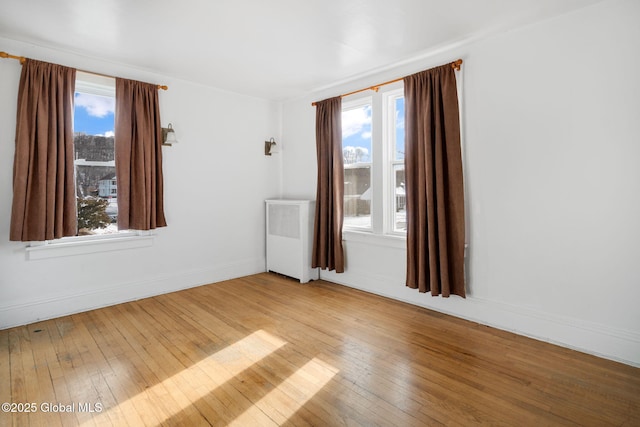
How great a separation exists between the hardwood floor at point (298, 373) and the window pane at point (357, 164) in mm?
1279

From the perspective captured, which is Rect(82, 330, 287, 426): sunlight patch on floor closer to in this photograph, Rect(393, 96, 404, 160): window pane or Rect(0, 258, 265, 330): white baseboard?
Rect(0, 258, 265, 330): white baseboard

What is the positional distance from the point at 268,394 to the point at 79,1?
9.60 feet

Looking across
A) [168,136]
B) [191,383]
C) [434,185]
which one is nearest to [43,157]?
[168,136]

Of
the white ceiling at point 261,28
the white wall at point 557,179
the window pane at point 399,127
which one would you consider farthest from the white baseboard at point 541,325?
the white ceiling at point 261,28

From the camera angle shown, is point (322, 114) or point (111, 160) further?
point (322, 114)

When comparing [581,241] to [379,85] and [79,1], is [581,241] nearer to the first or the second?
[379,85]

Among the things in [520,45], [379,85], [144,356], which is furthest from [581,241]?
[144,356]

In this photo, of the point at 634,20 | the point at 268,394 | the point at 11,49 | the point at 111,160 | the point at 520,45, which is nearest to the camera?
the point at 268,394

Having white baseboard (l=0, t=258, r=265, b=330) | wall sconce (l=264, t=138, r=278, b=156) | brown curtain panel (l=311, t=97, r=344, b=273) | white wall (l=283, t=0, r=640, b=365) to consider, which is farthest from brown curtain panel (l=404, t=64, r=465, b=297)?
white baseboard (l=0, t=258, r=265, b=330)

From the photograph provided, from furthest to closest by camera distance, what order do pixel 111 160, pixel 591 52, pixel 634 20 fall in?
pixel 111 160, pixel 591 52, pixel 634 20

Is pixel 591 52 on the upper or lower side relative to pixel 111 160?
upper

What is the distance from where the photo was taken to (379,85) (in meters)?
3.53

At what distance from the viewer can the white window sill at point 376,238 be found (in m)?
3.46

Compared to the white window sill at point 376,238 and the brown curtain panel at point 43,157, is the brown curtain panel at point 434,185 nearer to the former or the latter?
the white window sill at point 376,238
